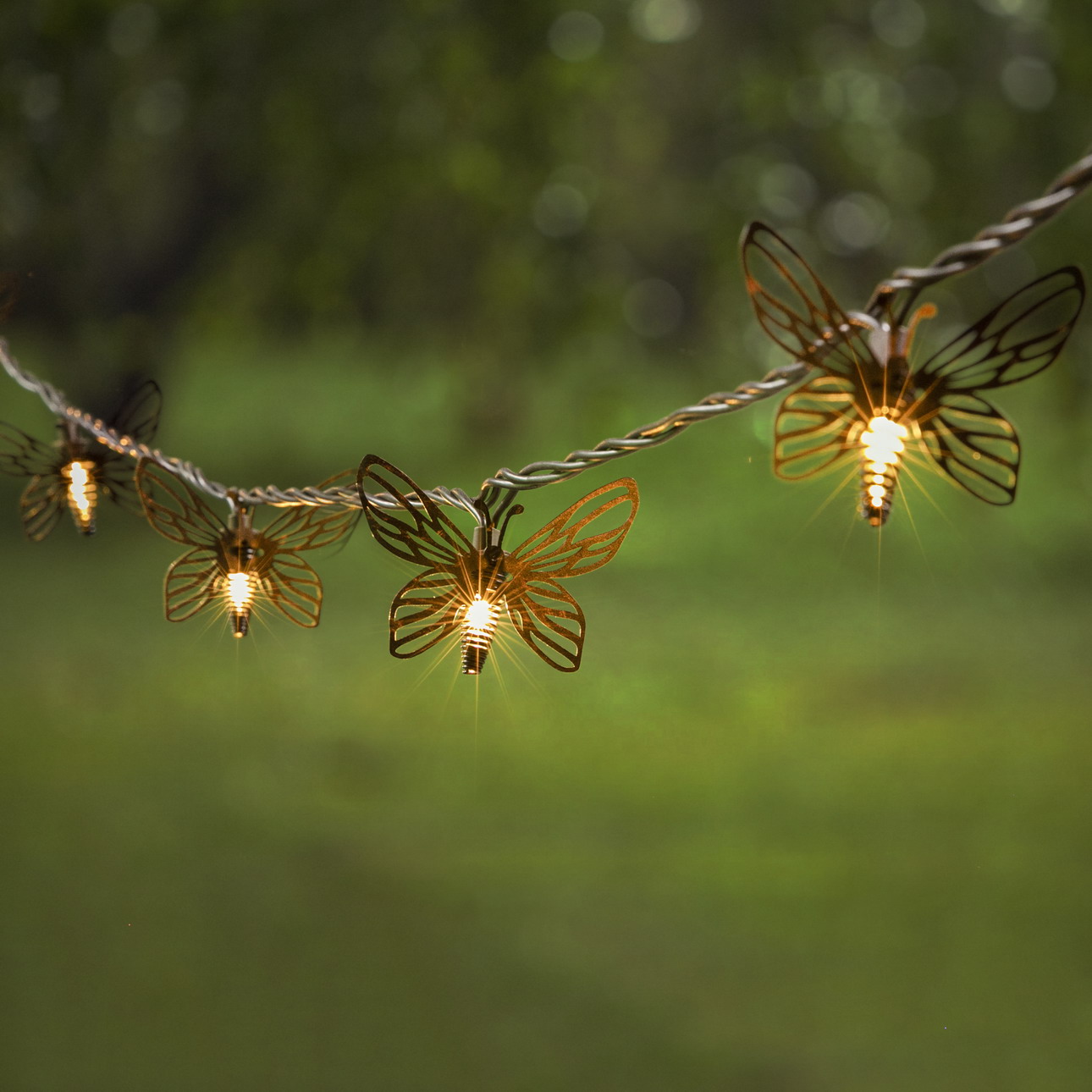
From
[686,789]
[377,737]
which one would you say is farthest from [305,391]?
[686,789]

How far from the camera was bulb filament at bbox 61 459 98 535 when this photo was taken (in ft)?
2.16

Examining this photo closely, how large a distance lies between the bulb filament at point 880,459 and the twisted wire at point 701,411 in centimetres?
4

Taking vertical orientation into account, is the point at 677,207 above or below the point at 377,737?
above

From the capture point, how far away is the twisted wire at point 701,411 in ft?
0.83

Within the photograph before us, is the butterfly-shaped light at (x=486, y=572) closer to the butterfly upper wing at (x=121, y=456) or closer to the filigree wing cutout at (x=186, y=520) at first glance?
the filigree wing cutout at (x=186, y=520)

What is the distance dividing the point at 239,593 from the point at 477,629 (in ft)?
0.58

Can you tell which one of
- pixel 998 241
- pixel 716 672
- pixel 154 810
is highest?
pixel 716 672

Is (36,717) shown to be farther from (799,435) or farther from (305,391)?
(799,435)

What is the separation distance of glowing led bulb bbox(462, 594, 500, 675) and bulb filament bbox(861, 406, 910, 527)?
0.49ft

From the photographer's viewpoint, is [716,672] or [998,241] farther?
[716,672]

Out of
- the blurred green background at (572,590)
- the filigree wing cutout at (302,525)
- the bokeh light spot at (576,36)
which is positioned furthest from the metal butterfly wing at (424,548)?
the bokeh light spot at (576,36)

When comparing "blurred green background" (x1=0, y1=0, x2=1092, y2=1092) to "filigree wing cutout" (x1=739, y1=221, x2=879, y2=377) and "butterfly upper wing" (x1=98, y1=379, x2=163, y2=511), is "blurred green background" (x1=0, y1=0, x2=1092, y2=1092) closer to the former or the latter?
"butterfly upper wing" (x1=98, y1=379, x2=163, y2=511)

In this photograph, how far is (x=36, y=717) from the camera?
1.55 m

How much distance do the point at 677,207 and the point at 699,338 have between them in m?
0.20
